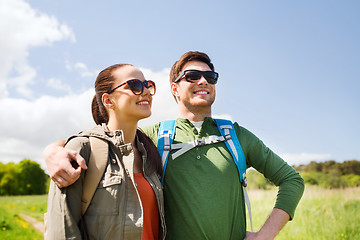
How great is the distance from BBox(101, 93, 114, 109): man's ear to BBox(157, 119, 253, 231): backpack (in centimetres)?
91

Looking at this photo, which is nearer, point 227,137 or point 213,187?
point 213,187

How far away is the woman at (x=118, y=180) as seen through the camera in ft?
7.53

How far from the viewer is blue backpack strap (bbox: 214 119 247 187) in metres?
3.51

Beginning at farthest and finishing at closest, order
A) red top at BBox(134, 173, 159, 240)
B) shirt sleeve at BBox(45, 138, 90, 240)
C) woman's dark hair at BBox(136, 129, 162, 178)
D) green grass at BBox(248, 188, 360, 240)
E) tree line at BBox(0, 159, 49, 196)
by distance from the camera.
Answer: tree line at BBox(0, 159, 49, 196) → green grass at BBox(248, 188, 360, 240) → woman's dark hair at BBox(136, 129, 162, 178) → red top at BBox(134, 173, 159, 240) → shirt sleeve at BBox(45, 138, 90, 240)

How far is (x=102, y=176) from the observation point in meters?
2.48

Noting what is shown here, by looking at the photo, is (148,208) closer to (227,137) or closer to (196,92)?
(227,137)

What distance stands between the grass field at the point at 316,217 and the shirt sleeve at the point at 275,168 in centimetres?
673

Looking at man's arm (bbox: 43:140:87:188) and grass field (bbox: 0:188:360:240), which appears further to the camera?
grass field (bbox: 0:188:360:240)

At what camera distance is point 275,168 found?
12.0 ft

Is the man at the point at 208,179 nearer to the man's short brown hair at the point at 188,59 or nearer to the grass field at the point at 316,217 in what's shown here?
the man's short brown hair at the point at 188,59

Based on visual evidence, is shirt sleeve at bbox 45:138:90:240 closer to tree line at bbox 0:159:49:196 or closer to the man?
the man

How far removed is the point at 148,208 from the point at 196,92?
1.75 meters

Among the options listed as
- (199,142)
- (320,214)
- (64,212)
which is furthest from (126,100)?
(320,214)

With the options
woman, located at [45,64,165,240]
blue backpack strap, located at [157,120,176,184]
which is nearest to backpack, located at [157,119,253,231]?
blue backpack strap, located at [157,120,176,184]
